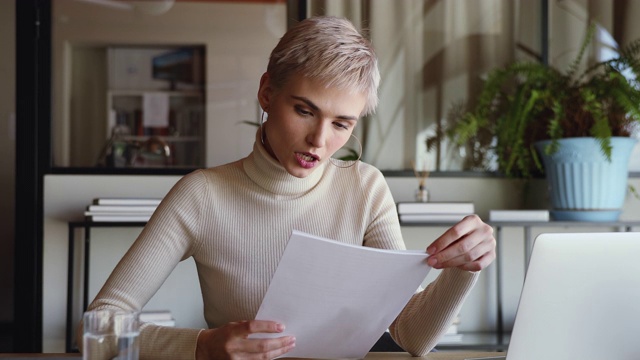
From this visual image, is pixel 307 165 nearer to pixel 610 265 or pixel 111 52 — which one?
pixel 610 265

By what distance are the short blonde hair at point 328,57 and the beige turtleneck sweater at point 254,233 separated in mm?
240

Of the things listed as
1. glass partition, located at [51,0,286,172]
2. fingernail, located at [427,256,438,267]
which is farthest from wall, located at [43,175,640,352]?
fingernail, located at [427,256,438,267]

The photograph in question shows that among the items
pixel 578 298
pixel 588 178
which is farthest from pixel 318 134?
pixel 588 178

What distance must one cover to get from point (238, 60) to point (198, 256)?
9.64 feet

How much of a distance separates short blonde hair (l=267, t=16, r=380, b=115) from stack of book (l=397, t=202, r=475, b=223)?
1635 mm

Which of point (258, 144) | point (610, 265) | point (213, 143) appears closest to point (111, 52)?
point (213, 143)

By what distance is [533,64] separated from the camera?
134 inches

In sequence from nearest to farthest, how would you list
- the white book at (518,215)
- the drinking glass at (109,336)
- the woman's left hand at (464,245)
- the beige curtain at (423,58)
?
the drinking glass at (109,336), the woman's left hand at (464,245), the white book at (518,215), the beige curtain at (423,58)

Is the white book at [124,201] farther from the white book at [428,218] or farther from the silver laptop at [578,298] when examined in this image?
the silver laptop at [578,298]

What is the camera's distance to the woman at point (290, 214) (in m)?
1.48

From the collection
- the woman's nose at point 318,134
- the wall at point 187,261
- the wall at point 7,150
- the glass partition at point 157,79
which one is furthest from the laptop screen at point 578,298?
the wall at point 7,150

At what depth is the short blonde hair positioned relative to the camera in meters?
1.50

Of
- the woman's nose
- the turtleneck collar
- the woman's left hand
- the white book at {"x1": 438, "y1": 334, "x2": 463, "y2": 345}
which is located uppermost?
the woman's nose

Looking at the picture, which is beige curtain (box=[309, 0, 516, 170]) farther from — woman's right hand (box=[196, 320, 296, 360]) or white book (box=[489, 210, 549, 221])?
woman's right hand (box=[196, 320, 296, 360])
